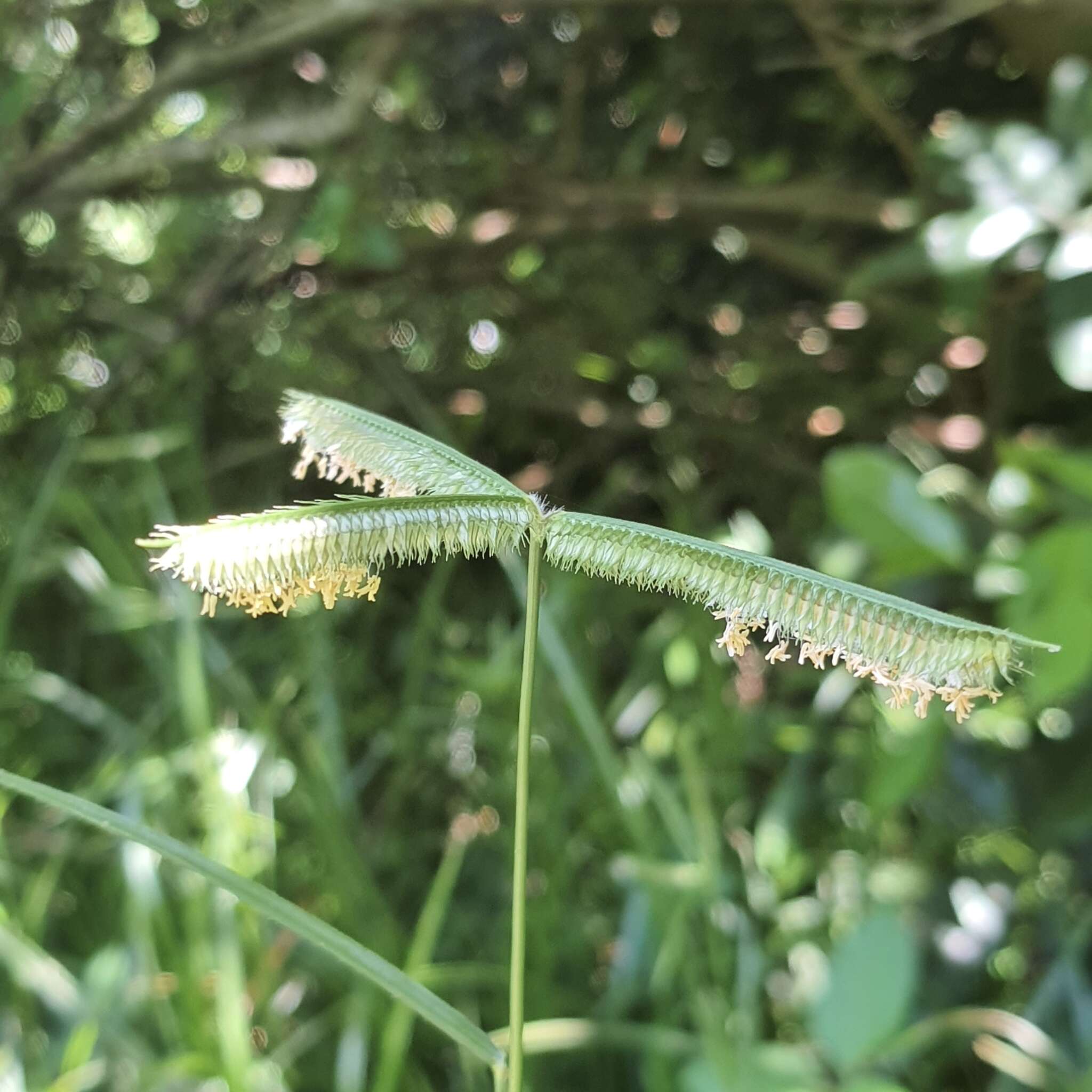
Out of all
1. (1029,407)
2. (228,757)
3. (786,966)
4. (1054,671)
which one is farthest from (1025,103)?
(228,757)

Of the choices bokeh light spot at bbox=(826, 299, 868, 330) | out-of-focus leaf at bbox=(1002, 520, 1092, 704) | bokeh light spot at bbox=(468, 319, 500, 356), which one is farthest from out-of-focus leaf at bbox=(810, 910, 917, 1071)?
bokeh light spot at bbox=(468, 319, 500, 356)

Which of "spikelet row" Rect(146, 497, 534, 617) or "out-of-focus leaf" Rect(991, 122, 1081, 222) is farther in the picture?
"out-of-focus leaf" Rect(991, 122, 1081, 222)

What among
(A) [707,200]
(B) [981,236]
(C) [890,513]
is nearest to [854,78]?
(A) [707,200]

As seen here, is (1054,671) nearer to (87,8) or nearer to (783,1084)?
(783,1084)

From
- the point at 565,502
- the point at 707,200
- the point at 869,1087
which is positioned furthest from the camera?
the point at 565,502

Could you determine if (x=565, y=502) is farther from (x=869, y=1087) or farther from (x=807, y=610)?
(x=807, y=610)

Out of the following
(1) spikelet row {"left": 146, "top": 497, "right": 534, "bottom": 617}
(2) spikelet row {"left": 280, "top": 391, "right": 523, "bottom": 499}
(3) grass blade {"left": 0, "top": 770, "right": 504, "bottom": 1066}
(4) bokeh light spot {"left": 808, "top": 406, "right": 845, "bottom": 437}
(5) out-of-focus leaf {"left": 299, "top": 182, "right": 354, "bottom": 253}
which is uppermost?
(1) spikelet row {"left": 146, "top": 497, "right": 534, "bottom": 617}

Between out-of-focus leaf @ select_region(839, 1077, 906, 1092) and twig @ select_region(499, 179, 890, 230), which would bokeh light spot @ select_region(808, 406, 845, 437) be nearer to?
twig @ select_region(499, 179, 890, 230)
